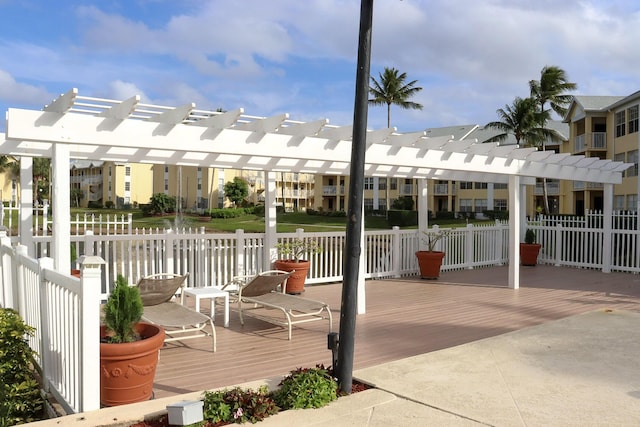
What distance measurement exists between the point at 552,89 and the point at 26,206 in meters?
39.6

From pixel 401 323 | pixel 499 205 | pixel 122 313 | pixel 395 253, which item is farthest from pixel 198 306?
pixel 499 205

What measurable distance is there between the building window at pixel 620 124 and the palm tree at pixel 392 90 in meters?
17.4

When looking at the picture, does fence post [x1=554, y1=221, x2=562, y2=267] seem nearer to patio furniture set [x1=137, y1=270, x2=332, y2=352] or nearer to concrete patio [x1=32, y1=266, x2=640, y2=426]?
concrete patio [x1=32, y1=266, x2=640, y2=426]

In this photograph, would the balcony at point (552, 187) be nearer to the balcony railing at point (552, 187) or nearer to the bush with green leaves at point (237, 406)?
the balcony railing at point (552, 187)

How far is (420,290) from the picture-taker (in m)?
10.7

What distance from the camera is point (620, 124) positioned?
34000 millimetres

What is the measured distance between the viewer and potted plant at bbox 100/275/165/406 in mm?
3959

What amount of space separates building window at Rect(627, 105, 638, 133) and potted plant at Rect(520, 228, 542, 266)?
2169 cm

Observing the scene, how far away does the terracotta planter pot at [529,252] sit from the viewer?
14.9 meters

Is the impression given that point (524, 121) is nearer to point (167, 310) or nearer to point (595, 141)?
point (595, 141)

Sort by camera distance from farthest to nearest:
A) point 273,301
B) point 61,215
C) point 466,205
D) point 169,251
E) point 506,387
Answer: point 466,205
point 169,251
point 273,301
point 61,215
point 506,387

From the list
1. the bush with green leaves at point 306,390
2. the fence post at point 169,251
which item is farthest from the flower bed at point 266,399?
the fence post at point 169,251

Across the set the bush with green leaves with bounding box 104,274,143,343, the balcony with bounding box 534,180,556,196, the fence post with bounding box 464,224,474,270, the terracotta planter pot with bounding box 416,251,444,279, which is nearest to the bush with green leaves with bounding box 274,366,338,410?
the bush with green leaves with bounding box 104,274,143,343

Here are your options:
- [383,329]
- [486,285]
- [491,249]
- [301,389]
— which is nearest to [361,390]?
[301,389]
